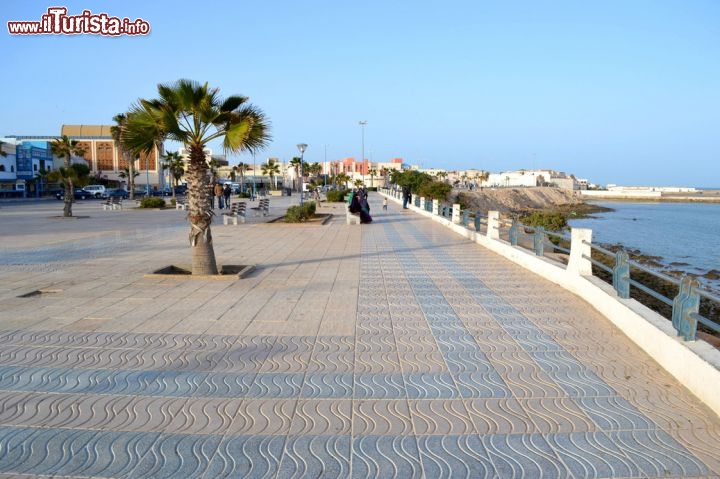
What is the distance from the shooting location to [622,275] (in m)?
7.14

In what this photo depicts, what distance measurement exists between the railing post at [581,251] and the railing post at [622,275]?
1.44 meters

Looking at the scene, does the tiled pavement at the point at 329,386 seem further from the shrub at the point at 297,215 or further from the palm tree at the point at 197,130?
the shrub at the point at 297,215

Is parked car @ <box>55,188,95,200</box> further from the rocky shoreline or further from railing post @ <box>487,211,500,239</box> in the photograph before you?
railing post @ <box>487,211,500,239</box>

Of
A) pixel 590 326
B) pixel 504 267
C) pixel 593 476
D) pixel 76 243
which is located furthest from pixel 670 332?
pixel 76 243

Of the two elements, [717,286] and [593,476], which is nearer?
[593,476]

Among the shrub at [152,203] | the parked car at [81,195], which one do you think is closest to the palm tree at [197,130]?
the shrub at [152,203]

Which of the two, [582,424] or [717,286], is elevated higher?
[582,424]

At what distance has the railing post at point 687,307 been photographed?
5199 mm

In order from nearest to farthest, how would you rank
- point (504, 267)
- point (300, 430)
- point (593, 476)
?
point (593, 476)
point (300, 430)
point (504, 267)

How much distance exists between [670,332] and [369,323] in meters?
3.18

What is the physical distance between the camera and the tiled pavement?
368 cm

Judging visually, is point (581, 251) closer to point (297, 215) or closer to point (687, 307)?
point (687, 307)

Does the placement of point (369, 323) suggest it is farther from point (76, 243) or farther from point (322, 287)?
point (76, 243)

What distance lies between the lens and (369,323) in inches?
282
